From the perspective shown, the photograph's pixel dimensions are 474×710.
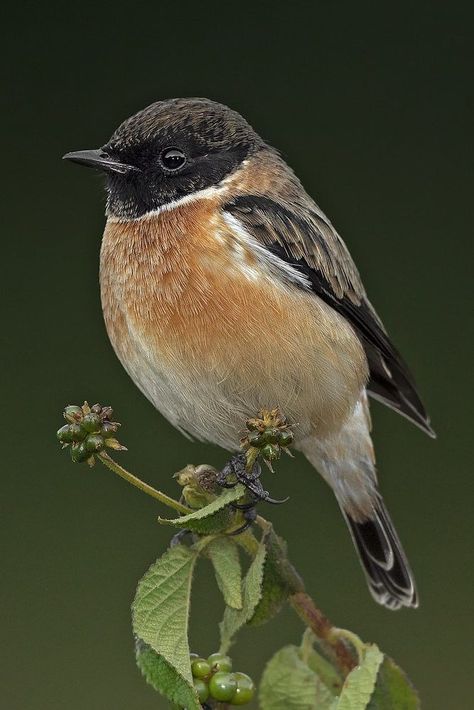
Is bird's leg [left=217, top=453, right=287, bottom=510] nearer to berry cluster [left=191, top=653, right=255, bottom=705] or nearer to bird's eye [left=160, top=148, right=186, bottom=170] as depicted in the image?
berry cluster [left=191, top=653, right=255, bottom=705]

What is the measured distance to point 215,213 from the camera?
11.8 feet

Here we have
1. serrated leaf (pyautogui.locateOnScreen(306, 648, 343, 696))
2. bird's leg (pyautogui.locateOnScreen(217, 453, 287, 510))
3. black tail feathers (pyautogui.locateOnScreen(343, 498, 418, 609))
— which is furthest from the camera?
black tail feathers (pyautogui.locateOnScreen(343, 498, 418, 609))

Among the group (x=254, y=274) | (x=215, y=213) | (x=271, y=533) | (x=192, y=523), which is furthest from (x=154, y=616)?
(x=215, y=213)

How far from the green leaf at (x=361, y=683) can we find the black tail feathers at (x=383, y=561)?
6.24 feet

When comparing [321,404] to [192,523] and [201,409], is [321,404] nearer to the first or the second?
[201,409]

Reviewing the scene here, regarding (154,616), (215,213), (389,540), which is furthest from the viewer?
(389,540)

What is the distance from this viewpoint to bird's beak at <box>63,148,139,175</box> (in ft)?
11.8

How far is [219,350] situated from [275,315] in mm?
237

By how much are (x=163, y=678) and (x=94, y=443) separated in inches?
21.2

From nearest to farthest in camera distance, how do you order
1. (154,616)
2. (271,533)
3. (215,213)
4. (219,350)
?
(154,616) → (271,533) → (219,350) → (215,213)

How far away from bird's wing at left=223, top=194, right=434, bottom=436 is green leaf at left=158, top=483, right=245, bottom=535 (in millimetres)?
1297

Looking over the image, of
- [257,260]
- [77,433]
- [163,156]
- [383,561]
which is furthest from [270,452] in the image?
[383,561]

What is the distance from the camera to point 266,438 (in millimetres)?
2197

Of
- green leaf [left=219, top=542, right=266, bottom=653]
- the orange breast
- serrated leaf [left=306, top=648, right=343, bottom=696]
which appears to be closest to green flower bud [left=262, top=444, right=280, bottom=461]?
green leaf [left=219, top=542, right=266, bottom=653]
